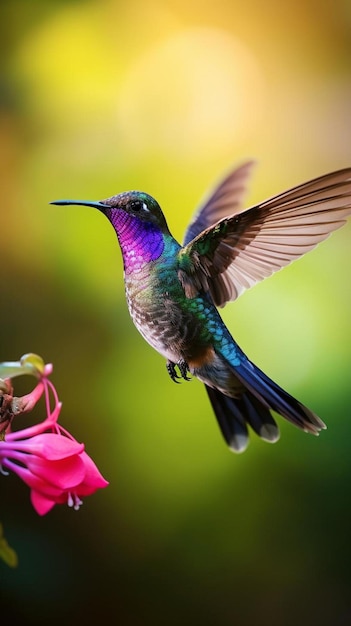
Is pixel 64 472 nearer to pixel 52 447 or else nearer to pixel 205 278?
pixel 52 447

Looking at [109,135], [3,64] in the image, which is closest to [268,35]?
[109,135]

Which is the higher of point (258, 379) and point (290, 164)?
point (290, 164)

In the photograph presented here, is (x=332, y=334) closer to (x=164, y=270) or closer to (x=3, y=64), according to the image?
(x=164, y=270)

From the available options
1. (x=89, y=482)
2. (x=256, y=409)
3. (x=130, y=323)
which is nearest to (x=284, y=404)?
(x=256, y=409)

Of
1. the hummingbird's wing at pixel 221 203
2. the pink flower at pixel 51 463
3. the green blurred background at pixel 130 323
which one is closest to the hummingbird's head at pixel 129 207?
the hummingbird's wing at pixel 221 203

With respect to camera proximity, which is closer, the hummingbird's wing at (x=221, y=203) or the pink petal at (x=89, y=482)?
the pink petal at (x=89, y=482)

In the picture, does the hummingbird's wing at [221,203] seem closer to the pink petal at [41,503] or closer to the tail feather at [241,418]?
the tail feather at [241,418]

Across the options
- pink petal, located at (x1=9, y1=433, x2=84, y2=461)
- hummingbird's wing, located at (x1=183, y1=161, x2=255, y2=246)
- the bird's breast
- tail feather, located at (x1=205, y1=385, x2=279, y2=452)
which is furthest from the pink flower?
hummingbird's wing, located at (x1=183, y1=161, x2=255, y2=246)
